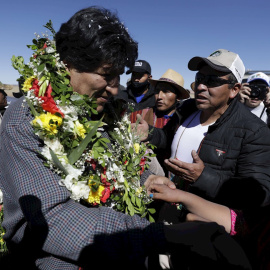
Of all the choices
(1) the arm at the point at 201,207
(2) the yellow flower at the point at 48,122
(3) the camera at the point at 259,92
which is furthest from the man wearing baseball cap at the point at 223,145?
(3) the camera at the point at 259,92

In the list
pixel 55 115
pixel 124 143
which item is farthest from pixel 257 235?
pixel 55 115

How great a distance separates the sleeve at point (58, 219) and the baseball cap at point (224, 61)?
2.11 m

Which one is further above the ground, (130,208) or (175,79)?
(175,79)

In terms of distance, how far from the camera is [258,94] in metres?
4.59

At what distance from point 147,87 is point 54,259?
15.6 feet

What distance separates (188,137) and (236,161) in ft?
2.14

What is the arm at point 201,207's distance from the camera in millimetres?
1722

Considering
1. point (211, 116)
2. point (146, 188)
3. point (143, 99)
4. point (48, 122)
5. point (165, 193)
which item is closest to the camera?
point (48, 122)

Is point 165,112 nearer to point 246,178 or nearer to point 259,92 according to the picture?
point 259,92

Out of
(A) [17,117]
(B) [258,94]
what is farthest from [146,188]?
(B) [258,94]

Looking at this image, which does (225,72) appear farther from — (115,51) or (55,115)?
(55,115)

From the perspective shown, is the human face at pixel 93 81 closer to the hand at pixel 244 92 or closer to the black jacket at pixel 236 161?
the black jacket at pixel 236 161

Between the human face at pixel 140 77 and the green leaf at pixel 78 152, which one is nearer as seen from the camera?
the green leaf at pixel 78 152

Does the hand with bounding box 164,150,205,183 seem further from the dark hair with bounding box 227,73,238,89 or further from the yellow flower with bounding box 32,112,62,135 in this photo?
the yellow flower with bounding box 32,112,62,135
